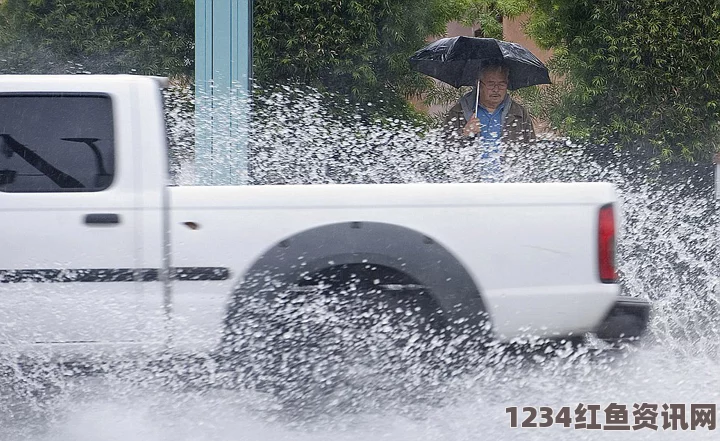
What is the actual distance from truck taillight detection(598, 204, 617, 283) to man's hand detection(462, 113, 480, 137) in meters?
2.89

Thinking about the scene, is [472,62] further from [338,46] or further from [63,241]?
[63,241]

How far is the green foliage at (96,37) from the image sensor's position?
25.0 feet

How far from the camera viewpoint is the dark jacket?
264 inches

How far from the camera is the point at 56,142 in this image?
12.8 feet

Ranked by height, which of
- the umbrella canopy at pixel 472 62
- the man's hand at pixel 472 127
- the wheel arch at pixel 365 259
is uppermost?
the umbrella canopy at pixel 472 62

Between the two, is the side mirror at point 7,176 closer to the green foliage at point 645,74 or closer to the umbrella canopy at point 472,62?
the umbrella canopy at point 472,62

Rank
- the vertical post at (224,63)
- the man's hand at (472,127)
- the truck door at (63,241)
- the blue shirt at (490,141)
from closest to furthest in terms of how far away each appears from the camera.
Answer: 1. the truck door at (63,241)
2. the blue shirt at (490,141)
3. the man's hand at (472,127)
4. the vertical post at (224,63)

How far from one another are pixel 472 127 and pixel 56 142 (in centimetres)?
343

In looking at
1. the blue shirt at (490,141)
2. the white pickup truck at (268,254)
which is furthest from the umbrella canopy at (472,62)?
the white pickup truck at (268,254)

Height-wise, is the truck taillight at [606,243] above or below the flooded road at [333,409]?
above

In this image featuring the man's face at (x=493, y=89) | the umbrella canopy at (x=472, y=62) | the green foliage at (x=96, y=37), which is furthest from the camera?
the green foliage at (x=96, y=37)

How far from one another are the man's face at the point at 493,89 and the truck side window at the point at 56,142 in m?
3.48

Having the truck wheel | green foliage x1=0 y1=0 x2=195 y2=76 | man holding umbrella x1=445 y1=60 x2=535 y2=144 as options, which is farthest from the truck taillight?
green foliage x1=0 y1=0 x2=195 y2=76

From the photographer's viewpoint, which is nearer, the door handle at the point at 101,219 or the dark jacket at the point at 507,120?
the door handle at the point at 101,219
